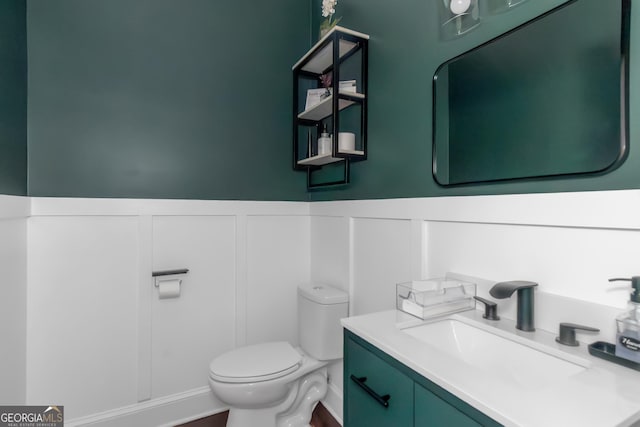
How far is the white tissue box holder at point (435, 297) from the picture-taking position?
1.04 m

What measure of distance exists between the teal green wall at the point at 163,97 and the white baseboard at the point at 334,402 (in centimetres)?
126

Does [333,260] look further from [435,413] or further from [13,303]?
[13,303]

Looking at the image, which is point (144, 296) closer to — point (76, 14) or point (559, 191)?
point (76, 14)

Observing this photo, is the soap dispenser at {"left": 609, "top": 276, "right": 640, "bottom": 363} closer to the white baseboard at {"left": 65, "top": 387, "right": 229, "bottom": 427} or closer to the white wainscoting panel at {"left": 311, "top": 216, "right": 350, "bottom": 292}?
the white wainscoting panel at {"left": 311, "top": 216, "right": 350, "bottom": 292}

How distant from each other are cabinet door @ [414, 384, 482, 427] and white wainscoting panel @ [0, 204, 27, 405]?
1.60 meters

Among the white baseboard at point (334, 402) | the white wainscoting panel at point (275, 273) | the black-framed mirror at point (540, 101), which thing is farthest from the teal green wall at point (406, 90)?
the white baseboard at point (334, 402)

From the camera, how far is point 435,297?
106 centimetres

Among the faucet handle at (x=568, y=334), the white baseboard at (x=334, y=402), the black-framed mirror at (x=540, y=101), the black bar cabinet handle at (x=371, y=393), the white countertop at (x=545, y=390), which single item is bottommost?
the white baseboard at (x=334, y=402)

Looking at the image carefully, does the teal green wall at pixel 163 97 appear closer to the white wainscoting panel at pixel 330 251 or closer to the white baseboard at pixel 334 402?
the white wainscoting panel at pixel 330 251

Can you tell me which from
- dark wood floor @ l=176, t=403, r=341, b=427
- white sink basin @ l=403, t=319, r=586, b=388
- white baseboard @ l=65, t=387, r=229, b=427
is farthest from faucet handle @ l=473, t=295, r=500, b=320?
white baseboard @ l=65, t=387, r=229, b=427

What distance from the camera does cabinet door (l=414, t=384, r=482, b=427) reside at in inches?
24.9

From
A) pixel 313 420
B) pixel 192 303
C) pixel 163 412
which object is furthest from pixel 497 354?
pixel 163 412

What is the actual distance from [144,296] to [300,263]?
3.23ft

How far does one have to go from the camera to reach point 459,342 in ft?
3.34
